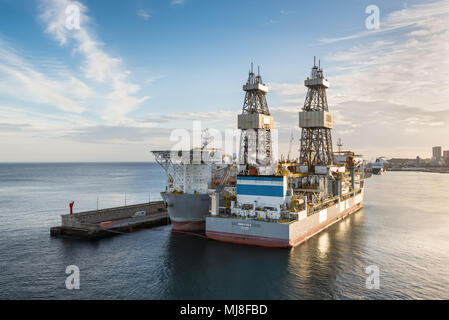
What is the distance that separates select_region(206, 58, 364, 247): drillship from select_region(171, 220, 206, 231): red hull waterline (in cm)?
423

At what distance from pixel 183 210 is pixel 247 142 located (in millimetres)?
24470

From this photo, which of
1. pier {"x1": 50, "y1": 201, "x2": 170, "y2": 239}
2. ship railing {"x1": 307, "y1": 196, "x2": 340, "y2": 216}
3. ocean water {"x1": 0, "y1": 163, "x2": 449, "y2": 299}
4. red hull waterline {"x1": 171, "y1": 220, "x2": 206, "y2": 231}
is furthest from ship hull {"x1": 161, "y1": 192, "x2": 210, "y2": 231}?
ship railing {"x1": 307, "y1": 196, "x2": 340, "y2": 216}

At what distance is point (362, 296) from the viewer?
22891 millimetres

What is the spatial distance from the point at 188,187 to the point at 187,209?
10.5 ft

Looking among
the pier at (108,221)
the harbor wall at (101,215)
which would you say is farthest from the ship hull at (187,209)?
the harbor wall at (101,215)

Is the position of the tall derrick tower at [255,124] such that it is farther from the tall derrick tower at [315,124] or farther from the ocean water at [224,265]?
the ocean water at [224,265]

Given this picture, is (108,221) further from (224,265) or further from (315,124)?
(315,124)

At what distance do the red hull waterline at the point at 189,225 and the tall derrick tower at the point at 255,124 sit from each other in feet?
66.2

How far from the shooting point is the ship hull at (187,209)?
139 ft

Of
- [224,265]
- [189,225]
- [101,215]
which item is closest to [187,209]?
[189,225]

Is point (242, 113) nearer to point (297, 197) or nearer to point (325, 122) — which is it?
point (325, 122)

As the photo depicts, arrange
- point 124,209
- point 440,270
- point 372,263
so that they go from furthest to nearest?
1. point 124,209
2. point 372,263
3. point 440,270

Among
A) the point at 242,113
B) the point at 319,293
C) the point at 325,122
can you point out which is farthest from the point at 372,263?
the point at 242,113

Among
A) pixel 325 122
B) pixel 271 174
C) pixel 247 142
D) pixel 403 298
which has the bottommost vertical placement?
pixel 403 298
